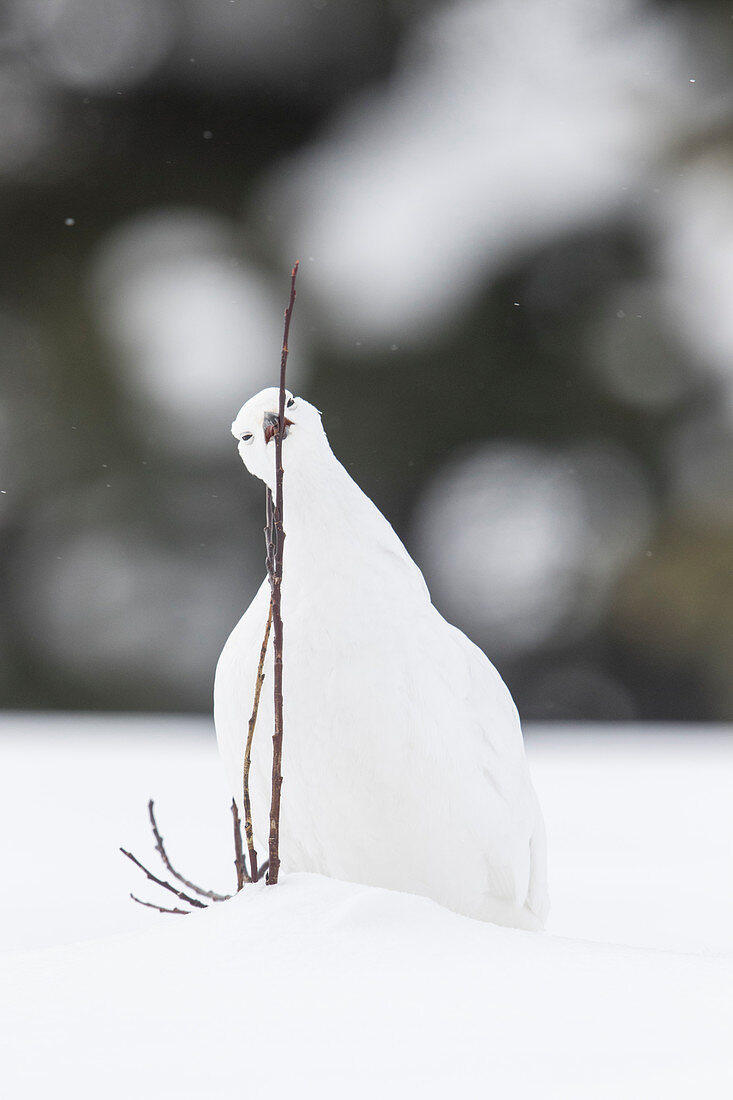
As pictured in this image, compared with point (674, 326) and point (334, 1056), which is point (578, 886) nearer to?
point (334, 1056)

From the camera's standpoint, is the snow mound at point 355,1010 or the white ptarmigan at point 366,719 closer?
the snow mound at point 355,1010

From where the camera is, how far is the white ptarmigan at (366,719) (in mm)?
1090

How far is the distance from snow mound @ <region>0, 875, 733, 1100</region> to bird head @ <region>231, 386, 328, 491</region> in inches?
20.0

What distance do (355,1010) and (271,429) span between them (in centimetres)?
65

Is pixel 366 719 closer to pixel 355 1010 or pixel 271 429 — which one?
pixel 271 429

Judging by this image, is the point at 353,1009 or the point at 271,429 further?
the point at 271,429

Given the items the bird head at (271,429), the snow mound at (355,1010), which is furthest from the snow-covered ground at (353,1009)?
the bird head at (271,429)

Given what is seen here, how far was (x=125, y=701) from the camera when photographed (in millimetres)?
4309

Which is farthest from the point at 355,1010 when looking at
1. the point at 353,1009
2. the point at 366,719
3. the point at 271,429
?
the point at 271,429

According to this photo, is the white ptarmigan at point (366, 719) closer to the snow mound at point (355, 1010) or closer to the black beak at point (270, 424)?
the black beak at point (270, 424)

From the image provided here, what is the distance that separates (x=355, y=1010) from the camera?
66 cm

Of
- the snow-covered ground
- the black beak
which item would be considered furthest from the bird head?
the snow-covered ground

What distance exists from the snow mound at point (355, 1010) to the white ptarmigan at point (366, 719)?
27 cm

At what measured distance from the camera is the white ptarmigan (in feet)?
3.58
